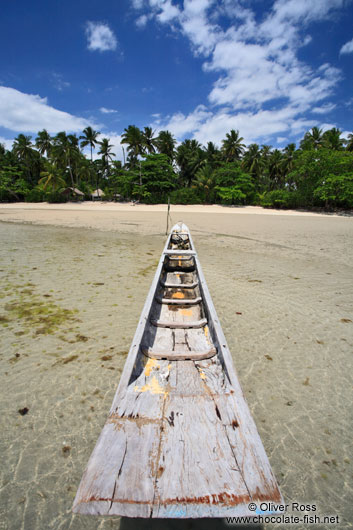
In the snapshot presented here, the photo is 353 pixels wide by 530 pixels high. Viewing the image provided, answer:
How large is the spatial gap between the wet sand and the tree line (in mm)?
26507

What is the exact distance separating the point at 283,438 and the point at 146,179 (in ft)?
112

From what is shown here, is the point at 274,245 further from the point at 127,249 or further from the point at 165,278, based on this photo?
the point at 165,278

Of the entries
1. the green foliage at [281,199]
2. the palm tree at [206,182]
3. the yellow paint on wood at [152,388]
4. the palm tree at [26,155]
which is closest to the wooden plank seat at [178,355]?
the yellow paint on wood at [152,388]

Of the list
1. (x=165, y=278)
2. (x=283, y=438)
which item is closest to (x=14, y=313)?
(x=165, y=278)

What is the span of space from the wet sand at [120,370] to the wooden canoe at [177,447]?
579 mm

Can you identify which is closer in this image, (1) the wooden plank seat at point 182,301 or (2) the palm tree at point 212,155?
(1) the wooden plank seat at point 182,301

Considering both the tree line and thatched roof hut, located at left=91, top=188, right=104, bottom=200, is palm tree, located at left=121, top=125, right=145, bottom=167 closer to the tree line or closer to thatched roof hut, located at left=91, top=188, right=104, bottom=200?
the tree line

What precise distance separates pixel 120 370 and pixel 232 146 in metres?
42.7

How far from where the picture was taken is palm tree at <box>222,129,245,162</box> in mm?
38250

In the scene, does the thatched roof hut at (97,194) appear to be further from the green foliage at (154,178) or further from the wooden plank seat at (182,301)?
the wooden plank seat at (182,301)

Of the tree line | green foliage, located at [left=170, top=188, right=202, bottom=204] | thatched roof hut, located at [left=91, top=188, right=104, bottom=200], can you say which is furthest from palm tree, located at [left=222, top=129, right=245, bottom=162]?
thatched roof hut, located at [left=91, top=188, right=104, bottom=200]

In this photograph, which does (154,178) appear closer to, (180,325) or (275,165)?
(275,165)

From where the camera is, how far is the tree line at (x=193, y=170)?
2705 centimetres

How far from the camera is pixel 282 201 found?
30422 mm
